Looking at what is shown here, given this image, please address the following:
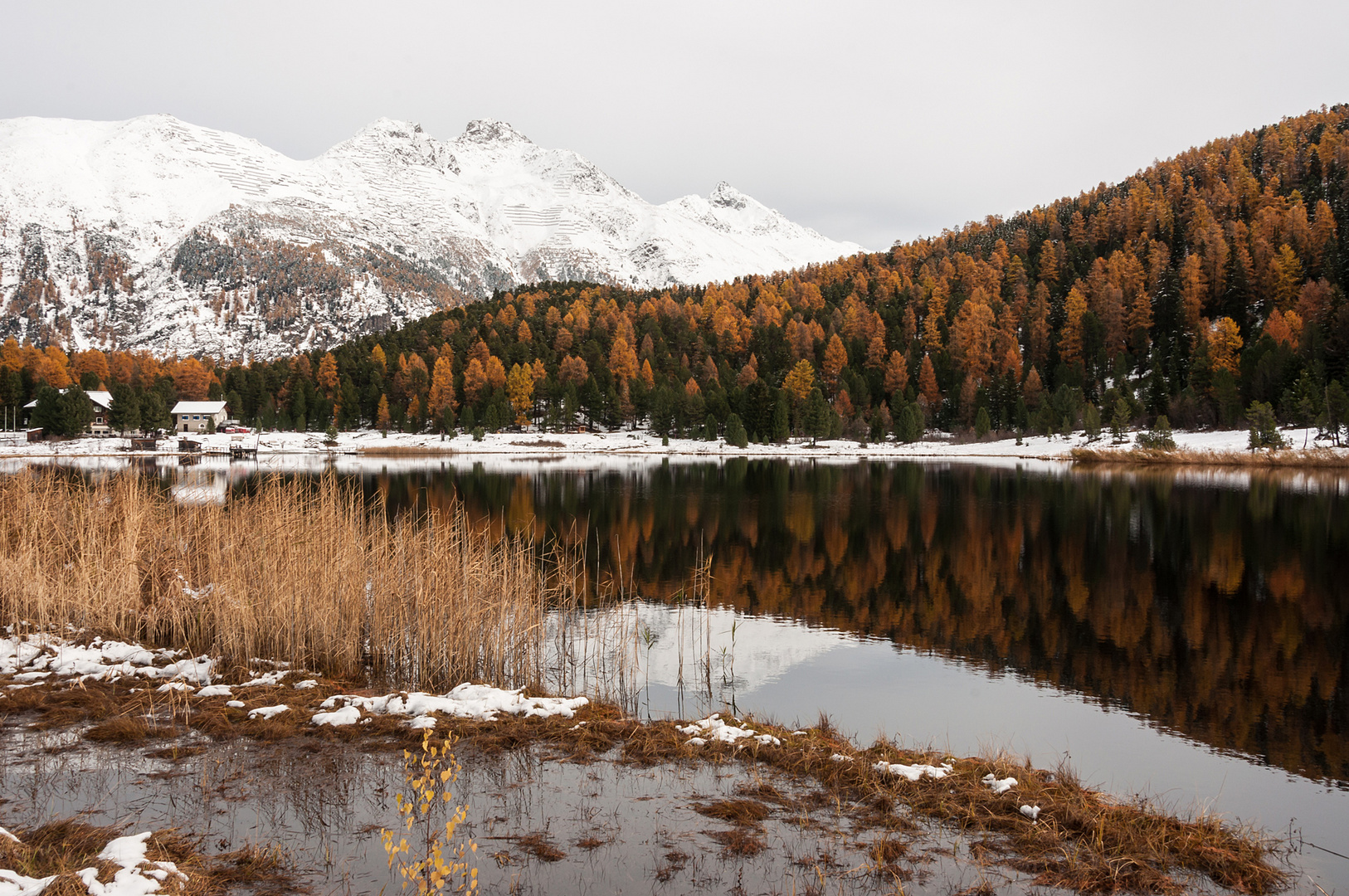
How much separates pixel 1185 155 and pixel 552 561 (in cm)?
20055

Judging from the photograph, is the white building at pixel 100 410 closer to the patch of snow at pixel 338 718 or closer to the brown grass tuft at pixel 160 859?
the patch of snow at pixel 338 718

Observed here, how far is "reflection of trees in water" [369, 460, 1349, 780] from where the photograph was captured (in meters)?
12.9

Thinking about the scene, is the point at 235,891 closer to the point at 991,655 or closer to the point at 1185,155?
the point at 991,655

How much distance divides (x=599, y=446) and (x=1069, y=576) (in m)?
90.2

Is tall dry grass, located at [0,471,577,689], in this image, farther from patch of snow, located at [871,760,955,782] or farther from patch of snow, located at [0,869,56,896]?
patch of snow, located at [0,869,56,896]

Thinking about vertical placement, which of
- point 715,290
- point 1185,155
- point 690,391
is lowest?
point 690,391

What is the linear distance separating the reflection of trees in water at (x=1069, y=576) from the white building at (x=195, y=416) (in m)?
99.9

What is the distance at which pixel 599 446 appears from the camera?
4321 inches

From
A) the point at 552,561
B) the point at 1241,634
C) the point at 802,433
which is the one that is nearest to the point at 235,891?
the point at 552,561

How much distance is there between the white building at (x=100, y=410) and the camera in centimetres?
10388

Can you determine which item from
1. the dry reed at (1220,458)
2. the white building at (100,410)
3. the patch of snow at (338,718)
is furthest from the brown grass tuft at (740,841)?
the white building at (100,410)

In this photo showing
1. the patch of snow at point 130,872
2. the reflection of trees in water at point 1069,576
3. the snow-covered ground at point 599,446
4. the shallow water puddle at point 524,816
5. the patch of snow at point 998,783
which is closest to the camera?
the patch of snow at point 130,872

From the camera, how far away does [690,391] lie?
369ft

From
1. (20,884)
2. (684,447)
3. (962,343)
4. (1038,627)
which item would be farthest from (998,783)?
(962,343)
